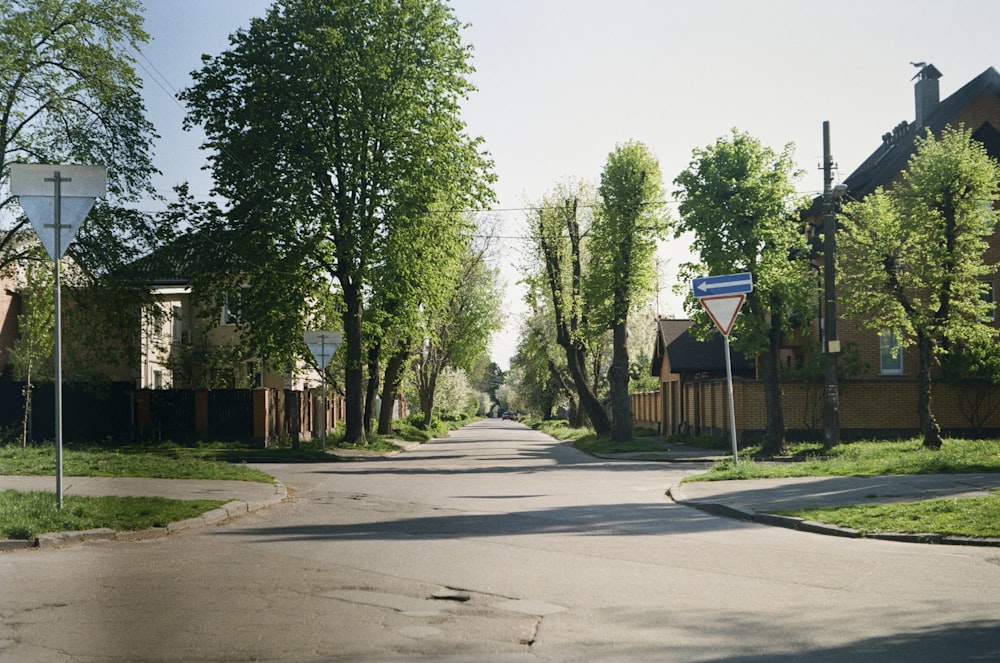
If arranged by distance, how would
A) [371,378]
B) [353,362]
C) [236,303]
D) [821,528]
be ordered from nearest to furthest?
[821,528]
[236,303]
[353,362]
[371,378]

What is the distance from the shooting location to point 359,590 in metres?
8.30

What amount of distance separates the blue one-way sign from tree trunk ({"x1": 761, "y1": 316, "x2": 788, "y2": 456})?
889 cm

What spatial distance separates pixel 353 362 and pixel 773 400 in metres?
12.9

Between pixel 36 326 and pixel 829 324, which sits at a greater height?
pixel 36 326

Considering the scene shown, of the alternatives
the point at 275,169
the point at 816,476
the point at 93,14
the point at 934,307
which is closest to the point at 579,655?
the point at 816,476

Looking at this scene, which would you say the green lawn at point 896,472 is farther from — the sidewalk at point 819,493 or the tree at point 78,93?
the tree at point 78,93

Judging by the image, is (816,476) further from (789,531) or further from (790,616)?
(790,616)

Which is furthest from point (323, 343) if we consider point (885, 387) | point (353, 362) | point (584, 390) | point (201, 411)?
point (885, 387)

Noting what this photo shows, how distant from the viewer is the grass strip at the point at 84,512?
36.6 feet

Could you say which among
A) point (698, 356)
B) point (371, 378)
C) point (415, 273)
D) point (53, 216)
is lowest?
point (371, 378)

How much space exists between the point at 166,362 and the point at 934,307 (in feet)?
88.9

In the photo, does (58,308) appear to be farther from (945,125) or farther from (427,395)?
(427,395)

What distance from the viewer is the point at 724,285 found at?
20844mm

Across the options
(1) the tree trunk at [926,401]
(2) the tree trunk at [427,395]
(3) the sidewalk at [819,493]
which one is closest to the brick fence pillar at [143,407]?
(3) the sidewalk at [819,493]
